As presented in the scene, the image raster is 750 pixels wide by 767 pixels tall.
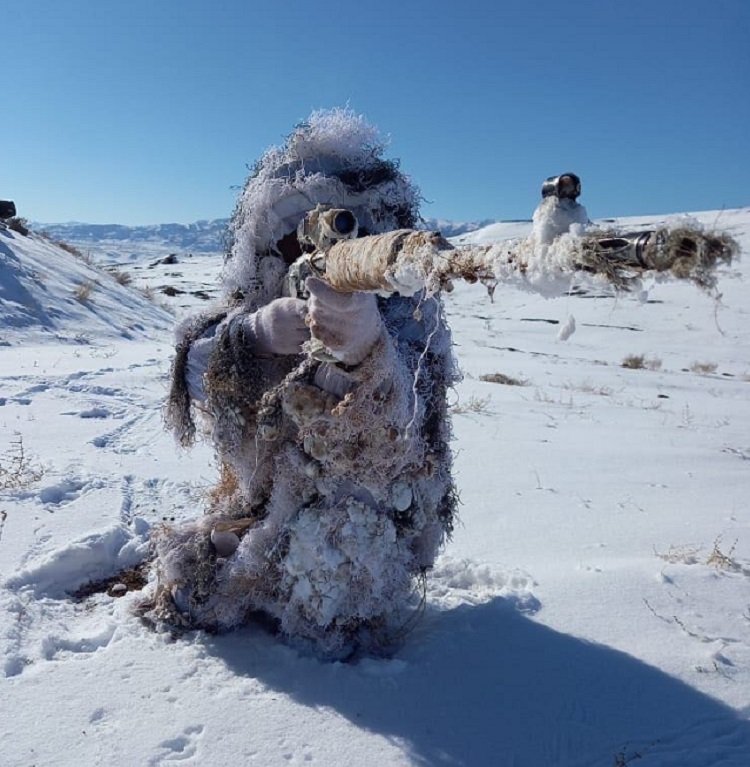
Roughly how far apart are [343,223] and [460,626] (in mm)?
1281

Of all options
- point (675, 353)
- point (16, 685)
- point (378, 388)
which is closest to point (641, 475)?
point (378, 388)

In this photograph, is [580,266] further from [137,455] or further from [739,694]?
[137,455]

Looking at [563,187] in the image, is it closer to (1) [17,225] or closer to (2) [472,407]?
(2) [472,407]

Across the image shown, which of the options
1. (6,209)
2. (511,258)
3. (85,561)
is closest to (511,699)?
(511,258)

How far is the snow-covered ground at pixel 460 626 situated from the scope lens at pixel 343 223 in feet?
1.60

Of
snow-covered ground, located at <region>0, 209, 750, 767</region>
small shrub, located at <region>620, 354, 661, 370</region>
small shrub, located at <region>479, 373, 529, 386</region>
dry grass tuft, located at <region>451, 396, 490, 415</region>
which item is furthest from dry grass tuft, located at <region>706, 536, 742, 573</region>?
small shrub, located at <region>620, 354, 661, 370</region>

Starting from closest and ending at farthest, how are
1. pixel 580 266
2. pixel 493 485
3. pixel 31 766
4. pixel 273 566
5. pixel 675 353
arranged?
pixel 580 266
pixel 31 766
pixel 273 566
pixel 493 485
pixel 675 353

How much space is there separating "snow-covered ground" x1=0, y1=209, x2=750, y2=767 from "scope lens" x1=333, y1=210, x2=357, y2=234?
0.49 metres

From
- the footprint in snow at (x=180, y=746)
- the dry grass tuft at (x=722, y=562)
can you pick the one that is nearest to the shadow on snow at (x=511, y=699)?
the footprint in snow at (x=180, y=746)

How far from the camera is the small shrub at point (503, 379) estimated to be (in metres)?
6.78

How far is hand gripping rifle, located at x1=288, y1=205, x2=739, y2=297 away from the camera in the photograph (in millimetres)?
778

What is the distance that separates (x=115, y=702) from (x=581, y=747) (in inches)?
44.1

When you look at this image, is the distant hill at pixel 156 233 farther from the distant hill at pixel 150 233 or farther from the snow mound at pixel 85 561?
the snow mound at pixel 85 561

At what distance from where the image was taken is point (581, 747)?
1438 millimetres
